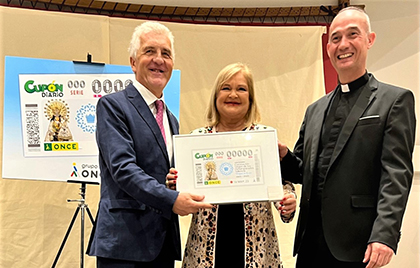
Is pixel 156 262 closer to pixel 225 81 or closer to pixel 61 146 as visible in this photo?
pixel 225 81

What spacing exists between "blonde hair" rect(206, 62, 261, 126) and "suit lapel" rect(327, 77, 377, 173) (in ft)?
1.52

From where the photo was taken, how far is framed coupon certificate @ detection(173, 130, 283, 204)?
183 cm

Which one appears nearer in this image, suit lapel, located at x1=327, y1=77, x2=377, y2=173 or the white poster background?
suit lapel, located at x1=327, y1=77, x2=377, y2=173

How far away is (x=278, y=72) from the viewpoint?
14.0 feet

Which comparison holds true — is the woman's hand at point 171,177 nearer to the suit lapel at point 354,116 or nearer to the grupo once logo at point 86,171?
the suit lapel at point 354,116

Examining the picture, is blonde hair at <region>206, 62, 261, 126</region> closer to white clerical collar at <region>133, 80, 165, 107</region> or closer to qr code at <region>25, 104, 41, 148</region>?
white clerical collar at <region>133, 80, 165, 107</region>

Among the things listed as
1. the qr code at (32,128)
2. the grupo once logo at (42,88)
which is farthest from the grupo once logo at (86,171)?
the grupo once logo at (42,88)

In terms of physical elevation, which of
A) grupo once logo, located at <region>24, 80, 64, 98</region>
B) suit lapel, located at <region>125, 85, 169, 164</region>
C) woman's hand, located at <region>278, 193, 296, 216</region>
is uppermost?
grupo once logo, located at <region>24, 80, 64, 98</region>

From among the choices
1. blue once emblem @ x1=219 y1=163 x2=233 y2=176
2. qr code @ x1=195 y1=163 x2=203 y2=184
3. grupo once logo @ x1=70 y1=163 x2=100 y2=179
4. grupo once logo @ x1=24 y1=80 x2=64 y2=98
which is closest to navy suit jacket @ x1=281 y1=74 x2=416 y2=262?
blue once emblem @ x1=219 y1=163 x2=233 y2=176

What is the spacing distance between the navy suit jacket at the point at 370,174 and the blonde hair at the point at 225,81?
470 mm

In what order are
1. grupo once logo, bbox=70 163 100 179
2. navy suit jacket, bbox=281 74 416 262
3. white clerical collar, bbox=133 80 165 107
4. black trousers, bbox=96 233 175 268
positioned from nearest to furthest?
navy suit jacket, bbox=281 74 416 262, black trousers, bbox=96 233 175 268, white clerical collar, bbox=133 80 165 107, grupo once logo, bbox=70 163 100 179

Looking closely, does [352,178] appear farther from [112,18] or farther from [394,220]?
[112,18]

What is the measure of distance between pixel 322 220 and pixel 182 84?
2.56 m

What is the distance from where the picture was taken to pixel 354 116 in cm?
187
